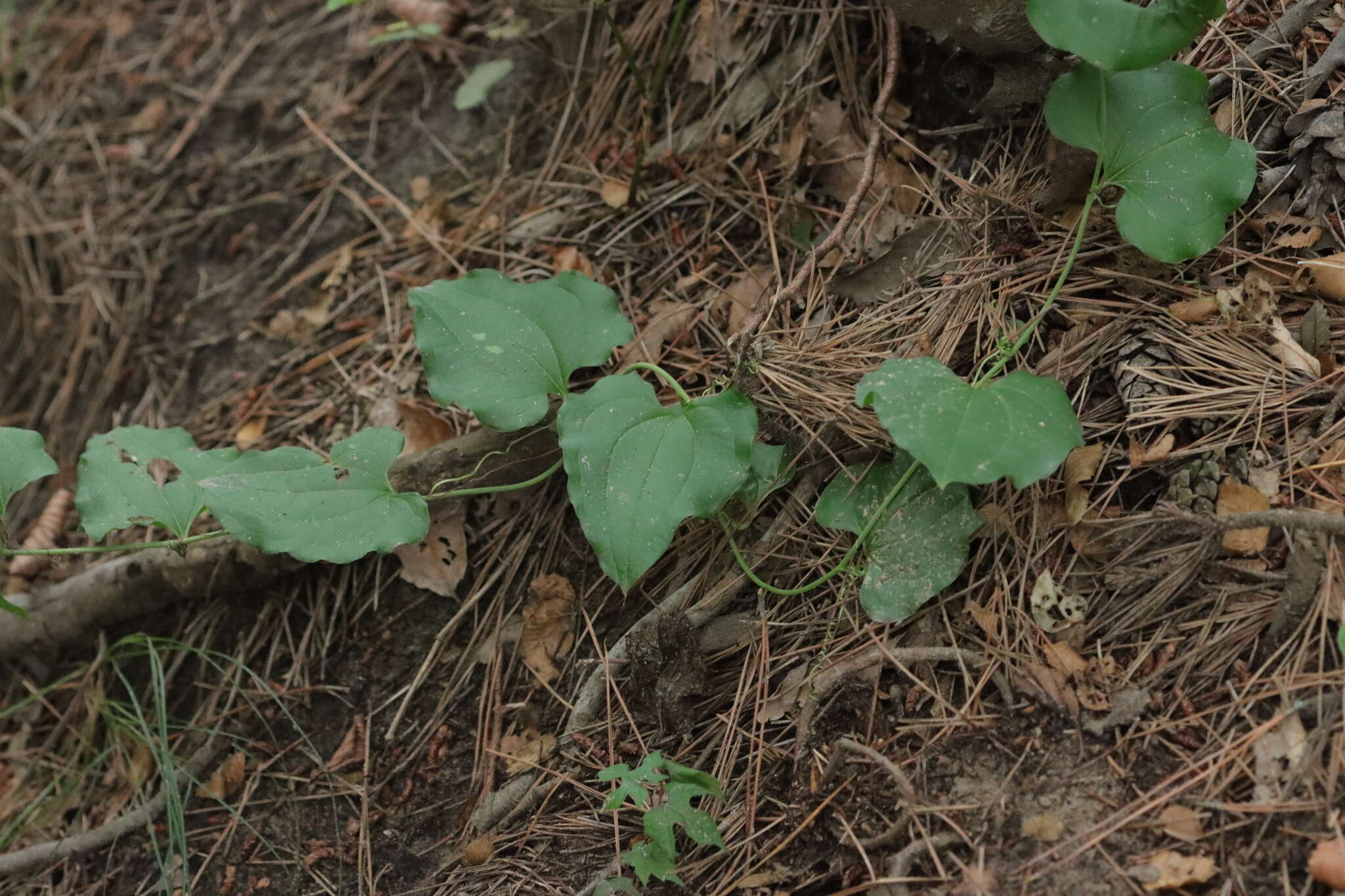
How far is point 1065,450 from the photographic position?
1411mm

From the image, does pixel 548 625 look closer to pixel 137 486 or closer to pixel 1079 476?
pixel 137 486

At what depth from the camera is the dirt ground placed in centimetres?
142

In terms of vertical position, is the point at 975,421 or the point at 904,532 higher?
the point at 975,421

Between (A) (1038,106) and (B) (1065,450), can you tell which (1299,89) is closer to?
(A) (1038,106)

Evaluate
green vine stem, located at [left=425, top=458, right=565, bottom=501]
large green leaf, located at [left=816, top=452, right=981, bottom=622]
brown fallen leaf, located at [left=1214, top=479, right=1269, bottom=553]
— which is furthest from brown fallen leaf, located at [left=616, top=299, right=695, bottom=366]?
brown fallen leaf, located at [left=1214, top=479, right=1269, bottom=553]

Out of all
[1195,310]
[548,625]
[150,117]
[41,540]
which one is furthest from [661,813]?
[150,117]

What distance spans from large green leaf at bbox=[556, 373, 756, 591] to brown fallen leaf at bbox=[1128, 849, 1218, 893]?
79 centimetres

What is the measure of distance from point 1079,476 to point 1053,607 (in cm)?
22

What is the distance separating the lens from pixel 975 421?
57.0 inches

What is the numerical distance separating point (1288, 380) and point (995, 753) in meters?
0.78

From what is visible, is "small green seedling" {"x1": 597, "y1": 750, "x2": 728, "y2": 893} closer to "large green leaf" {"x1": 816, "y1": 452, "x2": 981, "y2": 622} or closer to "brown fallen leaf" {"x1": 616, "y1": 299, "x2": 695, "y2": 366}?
"large green leaf" {"x1": 816, "y1": 452, "x2": 981, "y2": 622}

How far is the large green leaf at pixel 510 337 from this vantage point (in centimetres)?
182

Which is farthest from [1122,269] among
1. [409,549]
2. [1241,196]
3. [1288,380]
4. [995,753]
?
[409,549]

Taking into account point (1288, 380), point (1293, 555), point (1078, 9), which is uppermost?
point (1078, 9)
